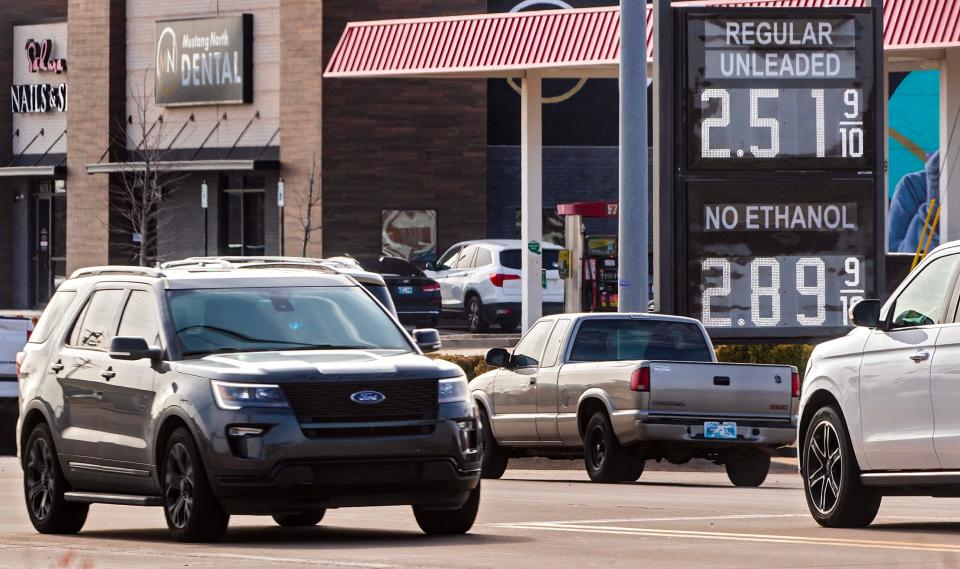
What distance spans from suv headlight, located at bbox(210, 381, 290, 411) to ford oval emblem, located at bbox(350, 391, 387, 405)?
1.28ft

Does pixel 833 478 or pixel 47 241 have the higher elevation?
pixel 47 241

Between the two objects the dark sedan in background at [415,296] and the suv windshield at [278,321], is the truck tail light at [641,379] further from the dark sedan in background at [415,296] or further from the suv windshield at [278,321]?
the dark sedan in background at [415,296]

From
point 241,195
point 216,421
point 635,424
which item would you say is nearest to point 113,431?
point 216,421

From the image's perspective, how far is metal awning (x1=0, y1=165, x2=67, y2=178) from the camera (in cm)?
5206

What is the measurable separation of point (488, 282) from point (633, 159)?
59.4 ft

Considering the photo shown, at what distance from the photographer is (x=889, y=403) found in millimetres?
11789

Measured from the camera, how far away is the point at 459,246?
4178 centimetres

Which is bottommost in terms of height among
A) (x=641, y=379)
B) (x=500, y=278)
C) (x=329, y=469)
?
(x=329, y=469)

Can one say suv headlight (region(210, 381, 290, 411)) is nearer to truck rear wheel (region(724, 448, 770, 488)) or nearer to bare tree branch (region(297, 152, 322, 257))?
truck rear wheel (region(724, 448, 770, 488))

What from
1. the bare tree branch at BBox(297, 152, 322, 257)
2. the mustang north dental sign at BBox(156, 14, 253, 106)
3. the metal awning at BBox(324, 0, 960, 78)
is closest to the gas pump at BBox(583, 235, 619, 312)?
the metal awning at BBox(324, 0, 960, 78)

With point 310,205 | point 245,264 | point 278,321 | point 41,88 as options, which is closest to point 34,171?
point 41,88

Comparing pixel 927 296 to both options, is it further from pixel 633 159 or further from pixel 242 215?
pixel 242 215

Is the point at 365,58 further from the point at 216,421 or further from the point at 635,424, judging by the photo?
the point at 216,421

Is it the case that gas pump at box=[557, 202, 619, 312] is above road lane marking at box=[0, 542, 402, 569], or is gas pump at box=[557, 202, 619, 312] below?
above
